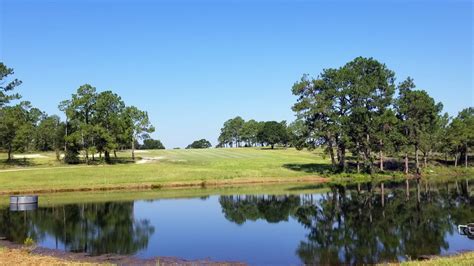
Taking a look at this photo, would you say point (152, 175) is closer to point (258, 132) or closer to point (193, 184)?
point (193, 184)

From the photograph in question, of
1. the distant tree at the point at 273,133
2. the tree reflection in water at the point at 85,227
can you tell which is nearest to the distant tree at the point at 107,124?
the tree reflection in water at the point at 85,227

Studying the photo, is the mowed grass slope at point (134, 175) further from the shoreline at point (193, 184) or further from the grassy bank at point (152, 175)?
the shoreline at point (193, 184)

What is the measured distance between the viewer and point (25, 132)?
79938 mm

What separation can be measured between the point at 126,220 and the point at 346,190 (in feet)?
99.7

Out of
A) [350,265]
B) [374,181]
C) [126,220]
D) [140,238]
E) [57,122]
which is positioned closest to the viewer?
[350,265]

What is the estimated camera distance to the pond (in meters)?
24.0

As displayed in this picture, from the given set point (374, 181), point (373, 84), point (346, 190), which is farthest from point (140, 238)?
point (373, 84)

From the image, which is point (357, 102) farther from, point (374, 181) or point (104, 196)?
point (104, 196)

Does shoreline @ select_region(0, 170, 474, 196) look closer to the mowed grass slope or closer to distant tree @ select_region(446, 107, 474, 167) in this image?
the mowed grass slope

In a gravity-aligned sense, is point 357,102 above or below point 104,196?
above

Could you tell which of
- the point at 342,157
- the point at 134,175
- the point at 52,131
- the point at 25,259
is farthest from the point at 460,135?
the point at 52,131

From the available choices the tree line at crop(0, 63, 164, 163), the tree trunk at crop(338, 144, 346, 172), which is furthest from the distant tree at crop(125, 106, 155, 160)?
the tree trunk at crop(338, 144, 346, 172)

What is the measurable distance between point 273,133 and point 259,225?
133 m

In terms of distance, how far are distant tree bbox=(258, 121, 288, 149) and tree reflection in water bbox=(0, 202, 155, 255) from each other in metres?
123
